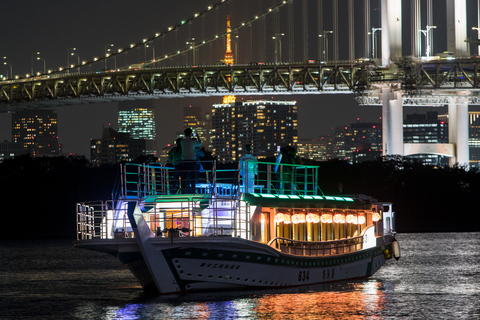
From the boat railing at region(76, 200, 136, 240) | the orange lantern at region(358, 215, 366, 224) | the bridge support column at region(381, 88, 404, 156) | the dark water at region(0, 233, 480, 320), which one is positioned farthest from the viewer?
the bridge support column at region(381, 88, 404, 156)

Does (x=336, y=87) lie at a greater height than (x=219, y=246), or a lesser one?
greater

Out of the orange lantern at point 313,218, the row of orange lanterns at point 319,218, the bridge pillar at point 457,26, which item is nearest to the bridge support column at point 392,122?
the bridge pillar at point 457,26

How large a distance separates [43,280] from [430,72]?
1838 inches

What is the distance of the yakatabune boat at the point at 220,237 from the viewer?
76.7 ft

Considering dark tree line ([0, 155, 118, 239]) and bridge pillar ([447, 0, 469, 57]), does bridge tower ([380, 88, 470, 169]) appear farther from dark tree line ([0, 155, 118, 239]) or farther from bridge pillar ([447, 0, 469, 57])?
dark tree line ([0, 155, 118, 239])

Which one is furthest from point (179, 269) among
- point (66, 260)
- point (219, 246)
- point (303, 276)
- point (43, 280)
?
point (66, 260)

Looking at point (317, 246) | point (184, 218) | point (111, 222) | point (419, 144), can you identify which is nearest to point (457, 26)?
point (419, 144)

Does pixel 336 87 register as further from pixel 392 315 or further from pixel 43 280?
pixel 392 315

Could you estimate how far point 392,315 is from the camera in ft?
75.7

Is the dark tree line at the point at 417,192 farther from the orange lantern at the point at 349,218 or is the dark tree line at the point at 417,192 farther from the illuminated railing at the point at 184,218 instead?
the illuminated railing at the point at 184,218

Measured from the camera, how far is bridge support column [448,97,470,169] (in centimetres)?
7244

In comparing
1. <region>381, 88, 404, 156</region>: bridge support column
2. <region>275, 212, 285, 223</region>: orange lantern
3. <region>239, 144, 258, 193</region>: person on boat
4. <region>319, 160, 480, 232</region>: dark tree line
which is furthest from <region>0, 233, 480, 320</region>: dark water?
<region>319, 160, 480, 232</region>: dark tree line

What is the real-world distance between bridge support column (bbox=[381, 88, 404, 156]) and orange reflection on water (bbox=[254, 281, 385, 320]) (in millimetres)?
44009


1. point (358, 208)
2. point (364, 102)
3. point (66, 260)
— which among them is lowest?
point (66, 260)
